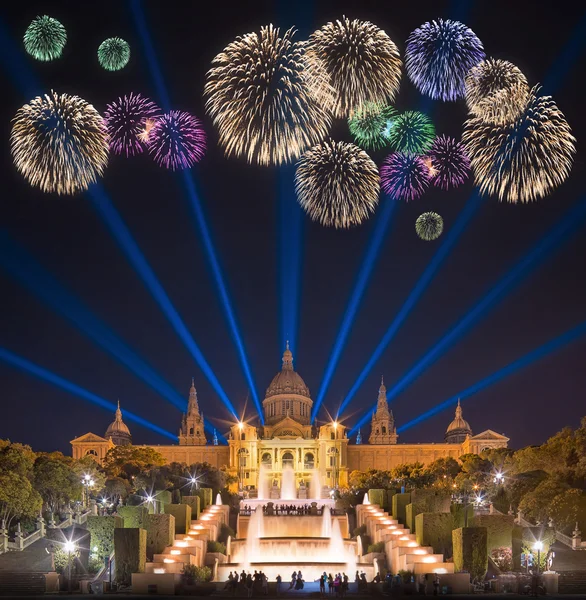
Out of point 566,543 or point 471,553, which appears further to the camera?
point 566,543

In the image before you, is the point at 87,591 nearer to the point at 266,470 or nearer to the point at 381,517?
the point at 381,517

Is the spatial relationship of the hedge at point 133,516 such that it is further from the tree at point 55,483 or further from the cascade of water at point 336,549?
the tree at point 55,483

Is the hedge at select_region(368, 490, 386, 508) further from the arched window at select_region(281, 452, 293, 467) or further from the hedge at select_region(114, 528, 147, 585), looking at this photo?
the arched window at select_region(281, 452, 293, 467)

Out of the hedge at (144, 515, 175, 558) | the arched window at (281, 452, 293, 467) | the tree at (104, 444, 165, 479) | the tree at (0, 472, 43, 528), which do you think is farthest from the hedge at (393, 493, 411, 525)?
the arched window at (281, 452, 293, 467)

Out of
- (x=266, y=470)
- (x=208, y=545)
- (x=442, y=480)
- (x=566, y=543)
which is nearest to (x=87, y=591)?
(x=208, y=545)

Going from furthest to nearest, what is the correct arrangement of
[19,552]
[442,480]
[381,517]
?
[442,480]
[381,517]
[19,552]
